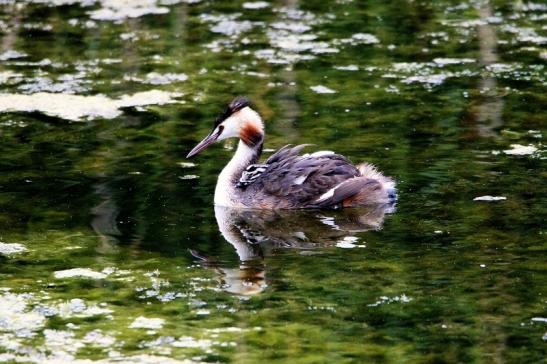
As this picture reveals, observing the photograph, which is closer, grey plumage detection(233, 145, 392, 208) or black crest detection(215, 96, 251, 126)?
grey plumage detection(233, 145, 392, 208)

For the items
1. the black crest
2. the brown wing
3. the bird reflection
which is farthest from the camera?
the black crest

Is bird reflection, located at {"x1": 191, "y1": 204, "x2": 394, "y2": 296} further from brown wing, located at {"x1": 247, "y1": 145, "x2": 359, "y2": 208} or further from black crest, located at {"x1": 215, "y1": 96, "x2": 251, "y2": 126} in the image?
black crest, located at {"x1": 215, "y1": 96, "x2": 251, "y2": 126}

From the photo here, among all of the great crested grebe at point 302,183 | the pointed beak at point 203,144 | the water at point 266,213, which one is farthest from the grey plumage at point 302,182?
the pointed beak at point 203,144

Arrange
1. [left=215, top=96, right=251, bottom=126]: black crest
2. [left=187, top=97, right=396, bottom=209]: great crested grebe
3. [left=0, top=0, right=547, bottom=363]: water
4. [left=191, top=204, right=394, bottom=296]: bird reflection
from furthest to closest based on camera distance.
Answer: [left=215, top=96, right=251, bottom=126]: black crest → [left=187, top=97, right=396, bottom=209]: great crested grebe → [left=191, top=204, right=394, bottom=296]: bird reflection → [left=0, top=0, right=547, bottom=363]: water

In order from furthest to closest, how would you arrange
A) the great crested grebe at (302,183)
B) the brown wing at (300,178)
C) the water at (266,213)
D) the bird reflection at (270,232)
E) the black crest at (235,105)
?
1. the black crest at (235,105)
2. the brown wing at (300,178)
3. the great crested grebe at (302,183)
4. the bird reflection at (270,232)
5. the water at (266,213)

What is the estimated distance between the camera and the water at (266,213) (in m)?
7.32

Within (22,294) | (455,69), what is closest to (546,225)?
(22,294)

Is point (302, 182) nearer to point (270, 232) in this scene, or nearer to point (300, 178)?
point (300, 178)

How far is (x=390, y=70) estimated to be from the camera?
1339cm

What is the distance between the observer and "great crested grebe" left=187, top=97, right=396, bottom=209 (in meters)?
10.0

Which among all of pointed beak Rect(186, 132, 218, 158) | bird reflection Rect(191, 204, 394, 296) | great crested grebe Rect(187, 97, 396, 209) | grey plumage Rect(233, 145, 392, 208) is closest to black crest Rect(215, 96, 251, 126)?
pointed beak Rect(186, 132, 218, 158)

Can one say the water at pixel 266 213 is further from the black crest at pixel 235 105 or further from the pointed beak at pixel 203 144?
the black crest at pixel 235 105

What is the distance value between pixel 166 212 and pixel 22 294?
1.99 m

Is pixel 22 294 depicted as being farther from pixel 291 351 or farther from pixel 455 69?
pixel 455 69
